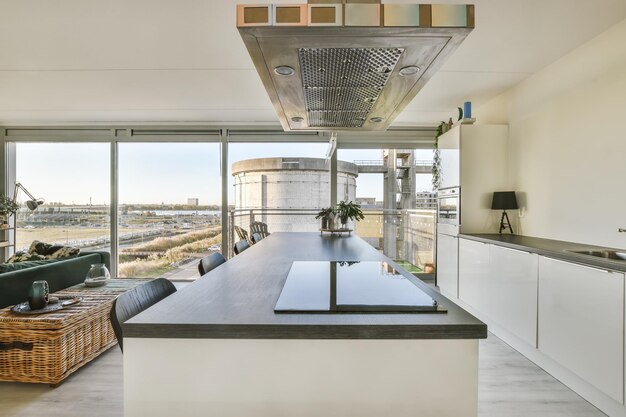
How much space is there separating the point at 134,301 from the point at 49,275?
7.65 ft

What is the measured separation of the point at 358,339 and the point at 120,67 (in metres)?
3.47

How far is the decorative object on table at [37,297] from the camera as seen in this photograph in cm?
222

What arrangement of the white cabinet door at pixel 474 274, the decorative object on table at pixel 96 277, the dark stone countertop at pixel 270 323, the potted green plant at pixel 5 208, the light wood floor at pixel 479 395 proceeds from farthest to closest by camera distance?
the potted green plant at pixel 5 208, the white cabinet door at pixel 474 274, the decorative object on table at pixel 96 277, the light wood floor at pixel 479 395, the dark stone countertop at pixel 270 323

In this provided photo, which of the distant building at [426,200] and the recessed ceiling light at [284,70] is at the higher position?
the recessed ceiling light at [284,70]

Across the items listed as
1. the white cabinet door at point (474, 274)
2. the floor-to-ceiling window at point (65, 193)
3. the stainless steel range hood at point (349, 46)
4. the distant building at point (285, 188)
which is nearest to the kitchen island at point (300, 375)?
the stainless steel range hood at point (349, 46)

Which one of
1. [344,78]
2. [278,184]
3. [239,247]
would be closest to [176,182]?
[278,184]

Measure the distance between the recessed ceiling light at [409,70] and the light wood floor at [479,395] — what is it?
6.40ft

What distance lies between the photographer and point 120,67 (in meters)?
3.10

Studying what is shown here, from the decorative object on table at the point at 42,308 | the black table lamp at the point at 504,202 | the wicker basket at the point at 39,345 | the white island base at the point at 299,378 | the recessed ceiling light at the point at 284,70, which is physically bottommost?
the wicker basket at the point at 39,345

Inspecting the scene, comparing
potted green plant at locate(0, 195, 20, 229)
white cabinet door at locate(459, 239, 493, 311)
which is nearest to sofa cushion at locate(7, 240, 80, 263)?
potted green plant at locate(0, 195, 20, 229)

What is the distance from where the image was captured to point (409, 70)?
1.25 meters

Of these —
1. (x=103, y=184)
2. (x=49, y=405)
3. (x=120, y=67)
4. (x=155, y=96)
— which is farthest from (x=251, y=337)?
(x=103, y=184)

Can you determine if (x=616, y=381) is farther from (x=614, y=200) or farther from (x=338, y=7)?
(x=338, y=7)

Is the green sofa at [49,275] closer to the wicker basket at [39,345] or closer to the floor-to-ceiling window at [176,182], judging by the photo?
the wicker basket at [39,345]
